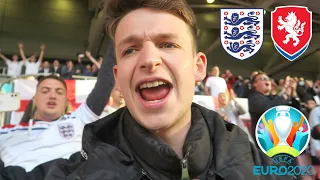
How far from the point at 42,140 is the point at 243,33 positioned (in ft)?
3.30

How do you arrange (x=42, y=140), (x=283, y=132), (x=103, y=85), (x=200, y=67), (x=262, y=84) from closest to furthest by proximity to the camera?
1. (x=200, y=67)
2. (x=283, y=132)
3. (x=262, y=84)
4. (x=103, y=85)
5. (x=42, y=140)

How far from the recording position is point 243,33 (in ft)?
3.06

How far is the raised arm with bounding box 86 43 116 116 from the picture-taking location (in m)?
1.11

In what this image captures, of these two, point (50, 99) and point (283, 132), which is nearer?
point (283, 132)

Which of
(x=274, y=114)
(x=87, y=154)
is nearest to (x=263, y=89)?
(x=274, y=114)

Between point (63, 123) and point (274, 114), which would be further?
point (63, 123)

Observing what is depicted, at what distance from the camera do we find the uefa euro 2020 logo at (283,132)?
0.86m

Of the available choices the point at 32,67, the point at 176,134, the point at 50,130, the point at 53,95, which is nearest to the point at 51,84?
the point at 53,95

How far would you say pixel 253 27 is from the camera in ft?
3.05

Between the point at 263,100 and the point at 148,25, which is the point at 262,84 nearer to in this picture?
the point at 263,100

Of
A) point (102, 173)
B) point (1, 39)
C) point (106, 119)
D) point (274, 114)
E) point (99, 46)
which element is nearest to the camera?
point (102, 173)

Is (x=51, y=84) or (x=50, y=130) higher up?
(x=51, y=84)

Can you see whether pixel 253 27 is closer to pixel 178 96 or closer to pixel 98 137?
pixel 178 96

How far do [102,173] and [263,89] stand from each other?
0.65m
